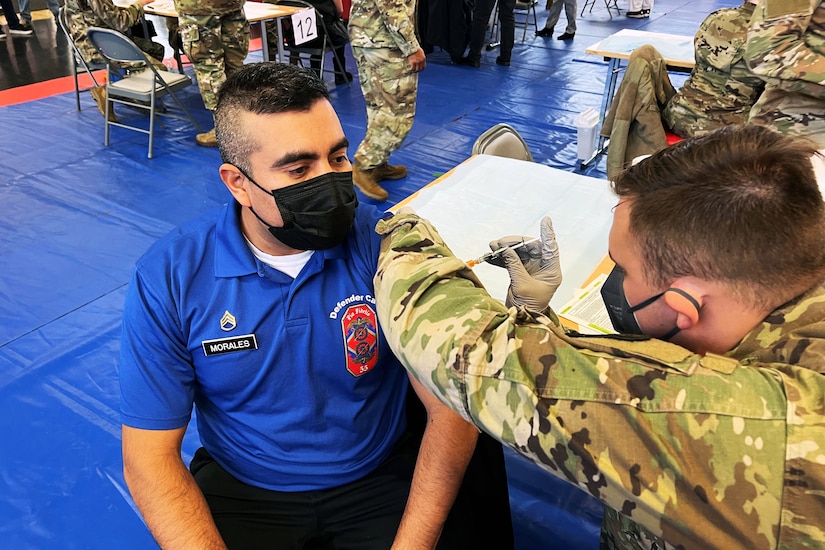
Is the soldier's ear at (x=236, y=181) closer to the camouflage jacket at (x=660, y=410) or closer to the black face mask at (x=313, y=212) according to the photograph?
the black face mask at (x=313, y=212)

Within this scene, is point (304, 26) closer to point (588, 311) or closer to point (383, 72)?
point (383, 72)

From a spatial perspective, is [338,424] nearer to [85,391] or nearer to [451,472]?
[451,472]

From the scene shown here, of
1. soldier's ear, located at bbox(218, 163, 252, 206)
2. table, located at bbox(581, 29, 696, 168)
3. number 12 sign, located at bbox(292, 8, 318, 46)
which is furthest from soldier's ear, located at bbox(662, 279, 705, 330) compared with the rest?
number 12 sign, located at bbox(292, 8, 318, 46)

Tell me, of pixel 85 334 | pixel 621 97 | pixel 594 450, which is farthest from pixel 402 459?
pixel 621 97

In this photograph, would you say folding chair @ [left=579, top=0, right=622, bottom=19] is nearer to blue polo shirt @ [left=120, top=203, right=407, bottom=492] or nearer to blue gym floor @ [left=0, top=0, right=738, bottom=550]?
blue gym floor @ [left=0, top=0, right=738, bottom=550]

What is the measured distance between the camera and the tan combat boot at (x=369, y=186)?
3846 mm

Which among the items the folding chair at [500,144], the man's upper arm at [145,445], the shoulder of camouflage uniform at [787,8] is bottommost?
the man's upper arm at [145,445]

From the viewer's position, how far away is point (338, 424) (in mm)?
1352

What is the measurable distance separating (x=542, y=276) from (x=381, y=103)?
2735 mm

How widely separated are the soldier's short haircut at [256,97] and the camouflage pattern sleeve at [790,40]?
1.89 meters

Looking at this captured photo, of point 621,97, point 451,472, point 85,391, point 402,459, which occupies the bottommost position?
point 85,391

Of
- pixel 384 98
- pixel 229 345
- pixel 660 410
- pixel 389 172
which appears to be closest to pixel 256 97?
pixel 229 345

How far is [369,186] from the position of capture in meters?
3.87

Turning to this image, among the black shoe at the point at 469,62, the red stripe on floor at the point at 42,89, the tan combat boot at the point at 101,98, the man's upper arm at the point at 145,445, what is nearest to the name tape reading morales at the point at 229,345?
the man's upper arm at the point at 145,445
